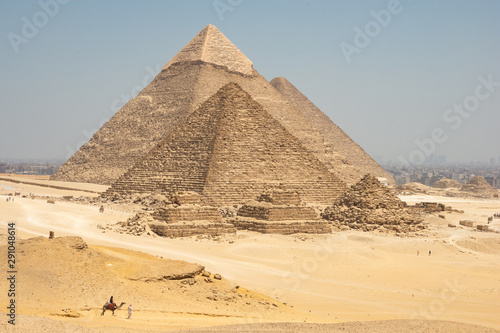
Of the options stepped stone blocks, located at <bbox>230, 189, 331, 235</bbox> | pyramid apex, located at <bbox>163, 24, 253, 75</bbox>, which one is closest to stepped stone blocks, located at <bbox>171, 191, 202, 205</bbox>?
stepped stone blocks, located at <bbox>230, 189, 331, 235</bbox>

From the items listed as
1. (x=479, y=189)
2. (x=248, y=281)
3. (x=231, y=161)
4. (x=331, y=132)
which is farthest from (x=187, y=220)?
(x=331, y=132)

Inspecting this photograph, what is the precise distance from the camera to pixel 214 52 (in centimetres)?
9231

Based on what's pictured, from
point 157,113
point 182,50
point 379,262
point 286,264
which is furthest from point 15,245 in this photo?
point 182,50

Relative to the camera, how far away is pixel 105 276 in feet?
39.2

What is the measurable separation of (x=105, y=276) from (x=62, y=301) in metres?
1.12

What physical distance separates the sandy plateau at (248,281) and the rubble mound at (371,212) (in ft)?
5.13

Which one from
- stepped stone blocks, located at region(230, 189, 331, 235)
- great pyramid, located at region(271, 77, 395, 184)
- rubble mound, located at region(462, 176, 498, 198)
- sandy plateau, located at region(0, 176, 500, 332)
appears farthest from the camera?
great pyramid, located at region(271, 77, 395, 184)

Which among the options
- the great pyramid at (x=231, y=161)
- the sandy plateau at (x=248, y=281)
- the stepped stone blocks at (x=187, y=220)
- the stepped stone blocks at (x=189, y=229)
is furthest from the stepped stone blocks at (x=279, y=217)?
Answer: the great pyramid at (x=231, y=161)

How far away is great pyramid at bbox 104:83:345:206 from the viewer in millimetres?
38781

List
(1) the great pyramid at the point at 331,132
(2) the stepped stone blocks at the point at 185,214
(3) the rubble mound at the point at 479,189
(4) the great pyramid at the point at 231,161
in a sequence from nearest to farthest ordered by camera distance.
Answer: (2) the stepped stone blocks at the point at 185,214 → (4) the great pyramid at the point at 231,161 → (3) the rubble mound at the point at 479,189 → (1) the great pyramid at the point at 331,132

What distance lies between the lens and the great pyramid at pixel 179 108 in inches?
3326

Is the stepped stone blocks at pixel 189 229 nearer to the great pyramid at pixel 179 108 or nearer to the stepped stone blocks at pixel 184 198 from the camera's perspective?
the stepped stone blocks at pixel 184 198

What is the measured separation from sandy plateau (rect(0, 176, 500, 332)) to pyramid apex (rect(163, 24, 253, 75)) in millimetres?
66681

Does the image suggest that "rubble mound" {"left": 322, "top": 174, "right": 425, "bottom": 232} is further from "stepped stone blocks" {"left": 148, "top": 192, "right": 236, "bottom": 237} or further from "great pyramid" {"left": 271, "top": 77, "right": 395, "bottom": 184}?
"great pyramid" {"left": 271, "top": 77, "right": 395, "bottom": 184}
